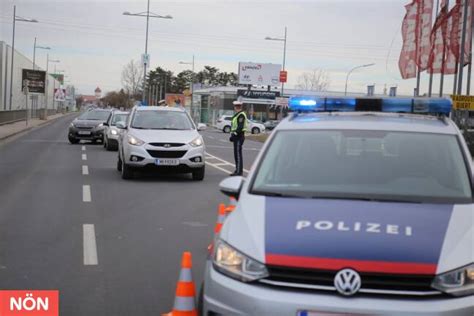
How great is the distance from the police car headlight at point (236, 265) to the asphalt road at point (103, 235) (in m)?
1.48

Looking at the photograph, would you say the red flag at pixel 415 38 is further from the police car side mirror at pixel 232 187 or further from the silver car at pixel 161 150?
the police car side mirror at pixel 232 187

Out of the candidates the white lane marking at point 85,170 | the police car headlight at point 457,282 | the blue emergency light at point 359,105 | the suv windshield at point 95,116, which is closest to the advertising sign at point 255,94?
the suv windshield at point 95,116

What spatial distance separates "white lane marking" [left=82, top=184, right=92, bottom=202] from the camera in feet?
37.1

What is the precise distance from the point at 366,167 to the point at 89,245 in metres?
3.97

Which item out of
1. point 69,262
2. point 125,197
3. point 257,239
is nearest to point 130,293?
point 69,262

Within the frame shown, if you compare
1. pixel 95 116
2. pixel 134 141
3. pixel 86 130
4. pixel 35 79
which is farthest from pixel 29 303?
pixel 35 79

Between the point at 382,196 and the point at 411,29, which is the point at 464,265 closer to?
the point at 382,196

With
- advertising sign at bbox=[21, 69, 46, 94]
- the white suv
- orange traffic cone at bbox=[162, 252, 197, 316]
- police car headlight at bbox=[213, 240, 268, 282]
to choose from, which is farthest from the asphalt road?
advertising sign at bbox=[21, 69, 46, 94]

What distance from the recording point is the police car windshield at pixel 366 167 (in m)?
4.45

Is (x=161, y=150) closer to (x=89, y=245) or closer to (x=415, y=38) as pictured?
(x=89, y=245)

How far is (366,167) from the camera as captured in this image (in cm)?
477

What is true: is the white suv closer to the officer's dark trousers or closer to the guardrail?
the guardrail

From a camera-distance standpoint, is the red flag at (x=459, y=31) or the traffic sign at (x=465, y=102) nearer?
the traffic sign at (x=465, y=102)

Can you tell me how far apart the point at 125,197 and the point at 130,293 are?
20.3 feet
